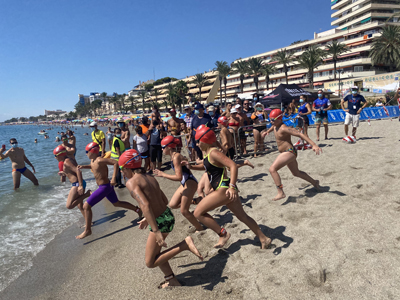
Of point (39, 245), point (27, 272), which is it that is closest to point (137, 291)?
point (27, 272)

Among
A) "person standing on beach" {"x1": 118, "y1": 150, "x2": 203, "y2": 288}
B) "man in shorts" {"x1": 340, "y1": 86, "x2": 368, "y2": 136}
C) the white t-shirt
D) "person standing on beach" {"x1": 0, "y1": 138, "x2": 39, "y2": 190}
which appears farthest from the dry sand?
"person standing on beach" {"x1": 0, "y1": 138, "x2": 39, "y2": 190}

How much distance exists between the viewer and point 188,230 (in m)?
4.84

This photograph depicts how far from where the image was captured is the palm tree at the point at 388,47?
4044cm

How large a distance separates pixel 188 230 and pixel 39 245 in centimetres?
331

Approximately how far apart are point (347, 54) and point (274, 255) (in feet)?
201

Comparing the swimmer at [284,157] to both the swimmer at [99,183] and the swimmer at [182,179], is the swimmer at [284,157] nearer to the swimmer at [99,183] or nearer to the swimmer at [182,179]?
the swimmer at [182,179]

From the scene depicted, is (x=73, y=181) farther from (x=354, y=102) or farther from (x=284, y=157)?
(x=354, y=102)

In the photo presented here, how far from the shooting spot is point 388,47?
41438 millimetres

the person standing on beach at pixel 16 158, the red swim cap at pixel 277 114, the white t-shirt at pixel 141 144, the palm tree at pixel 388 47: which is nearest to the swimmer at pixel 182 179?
the red swim cap at pixel 277 114

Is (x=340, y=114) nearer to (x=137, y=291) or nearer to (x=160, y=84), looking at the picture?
(x=137, y=291)

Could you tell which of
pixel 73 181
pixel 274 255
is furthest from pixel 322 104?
pixel 73 181

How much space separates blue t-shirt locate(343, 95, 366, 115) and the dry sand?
12.5 feet

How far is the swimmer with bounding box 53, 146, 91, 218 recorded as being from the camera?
564 centimetres

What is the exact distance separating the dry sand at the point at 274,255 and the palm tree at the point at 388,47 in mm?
47302
